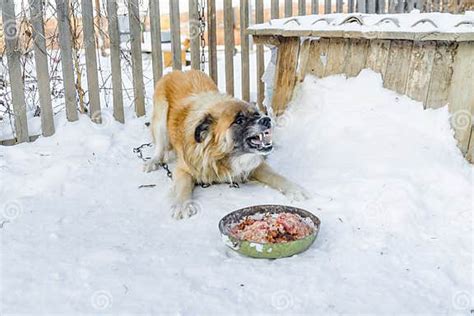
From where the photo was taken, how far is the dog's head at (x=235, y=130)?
3.32 meters

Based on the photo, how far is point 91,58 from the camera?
441 centimetres

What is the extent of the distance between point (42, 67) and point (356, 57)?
2.48 metres

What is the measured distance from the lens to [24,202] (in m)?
3.30

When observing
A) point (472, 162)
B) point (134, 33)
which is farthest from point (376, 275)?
point (134, 33)

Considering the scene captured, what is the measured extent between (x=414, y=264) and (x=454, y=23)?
5.87 feet

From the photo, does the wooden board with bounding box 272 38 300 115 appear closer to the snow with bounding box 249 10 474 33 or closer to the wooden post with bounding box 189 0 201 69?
the snow with bounding box 249 10 474 33

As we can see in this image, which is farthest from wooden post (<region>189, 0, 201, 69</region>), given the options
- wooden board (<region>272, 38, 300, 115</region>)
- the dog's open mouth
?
the dog's open mouth

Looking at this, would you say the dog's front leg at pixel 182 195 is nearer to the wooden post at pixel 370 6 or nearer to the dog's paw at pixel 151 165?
the dog's paw at pixel 151 165

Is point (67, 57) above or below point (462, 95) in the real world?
above

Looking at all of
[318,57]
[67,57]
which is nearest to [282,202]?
[318,57]

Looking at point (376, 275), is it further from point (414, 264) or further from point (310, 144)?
point (310, 144)

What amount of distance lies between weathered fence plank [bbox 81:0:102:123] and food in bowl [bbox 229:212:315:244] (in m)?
2.21

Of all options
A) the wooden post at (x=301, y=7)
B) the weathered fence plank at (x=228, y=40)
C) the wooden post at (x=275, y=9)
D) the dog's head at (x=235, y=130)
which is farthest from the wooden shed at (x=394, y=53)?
the wooden post at (x=301, y=7)

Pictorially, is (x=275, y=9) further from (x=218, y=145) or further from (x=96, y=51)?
(x=218, y=145)
